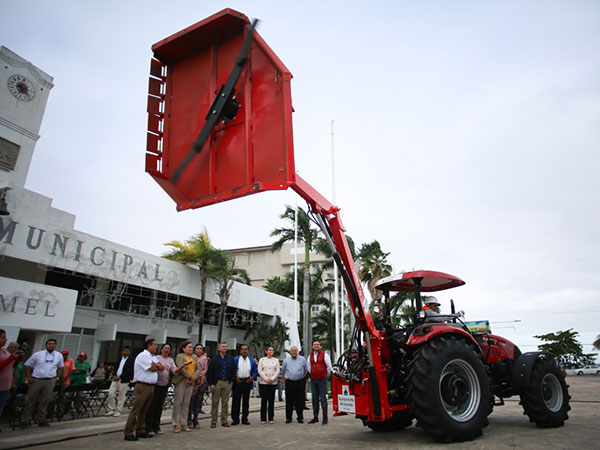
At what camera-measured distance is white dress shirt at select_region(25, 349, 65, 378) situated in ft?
26.5

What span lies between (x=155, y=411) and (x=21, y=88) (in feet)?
59.8

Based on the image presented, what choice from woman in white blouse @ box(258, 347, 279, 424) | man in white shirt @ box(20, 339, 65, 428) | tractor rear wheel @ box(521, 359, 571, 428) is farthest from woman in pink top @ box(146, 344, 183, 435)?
tractor rear wheel @ box(521, 359, 571, 428)

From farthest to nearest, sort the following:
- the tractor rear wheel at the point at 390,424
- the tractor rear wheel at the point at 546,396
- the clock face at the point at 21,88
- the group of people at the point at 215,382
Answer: the clock face at the point at 21,88
the group of people at the point at 215,382
the tractor rear wheel at the point at 390,424
the tractor rear wheel at the point at 546,396

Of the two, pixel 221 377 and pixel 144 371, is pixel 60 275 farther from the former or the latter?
pixel 144 371

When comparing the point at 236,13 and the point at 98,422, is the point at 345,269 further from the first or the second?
the point at 98,422

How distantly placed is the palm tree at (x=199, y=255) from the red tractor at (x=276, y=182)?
750 inches

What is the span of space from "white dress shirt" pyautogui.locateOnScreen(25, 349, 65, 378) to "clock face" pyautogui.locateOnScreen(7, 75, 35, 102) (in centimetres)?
1552

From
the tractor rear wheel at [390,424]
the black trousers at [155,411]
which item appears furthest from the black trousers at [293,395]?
the black trousers at [155,411]

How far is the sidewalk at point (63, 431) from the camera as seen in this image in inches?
248

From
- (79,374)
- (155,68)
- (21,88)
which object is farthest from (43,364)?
(21,88)

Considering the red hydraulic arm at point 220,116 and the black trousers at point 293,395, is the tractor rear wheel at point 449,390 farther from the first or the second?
the black trousers at point 293,395

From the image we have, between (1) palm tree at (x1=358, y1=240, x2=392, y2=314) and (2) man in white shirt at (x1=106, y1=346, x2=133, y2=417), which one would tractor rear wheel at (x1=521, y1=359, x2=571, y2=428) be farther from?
(1) palm tree at (x1=358, y1=240, x2=392, y2=314)

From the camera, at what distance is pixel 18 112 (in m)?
18.5

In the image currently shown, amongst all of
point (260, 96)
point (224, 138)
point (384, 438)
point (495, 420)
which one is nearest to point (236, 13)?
point (260, 96)
